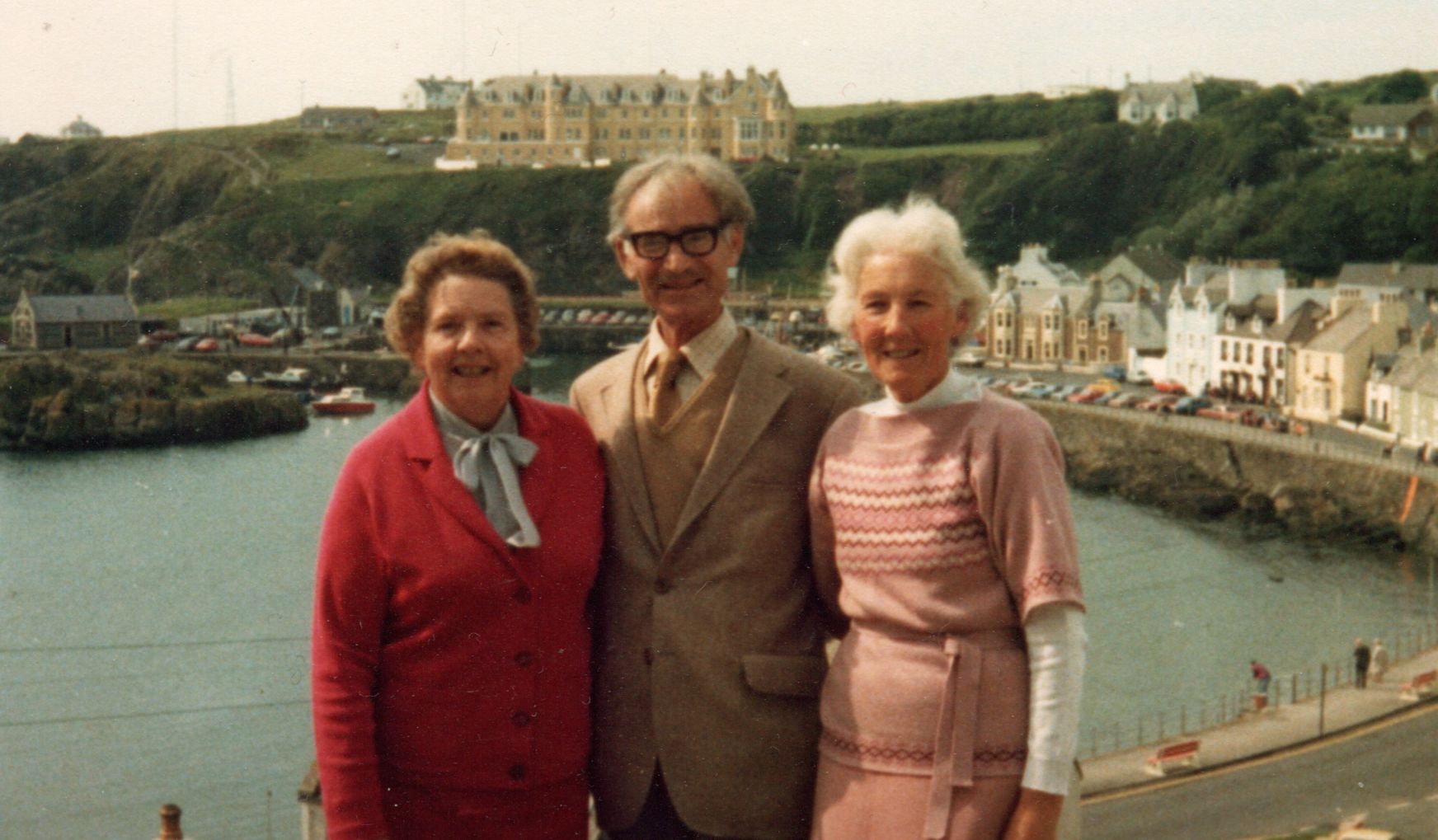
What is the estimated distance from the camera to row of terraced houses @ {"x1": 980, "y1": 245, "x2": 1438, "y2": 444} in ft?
78.2

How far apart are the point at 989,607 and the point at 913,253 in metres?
0.42

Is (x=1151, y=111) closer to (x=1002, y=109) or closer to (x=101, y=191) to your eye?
(x=1002, y=109)

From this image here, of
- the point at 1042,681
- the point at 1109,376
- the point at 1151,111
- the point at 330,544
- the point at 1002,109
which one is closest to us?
the point at 1042,681

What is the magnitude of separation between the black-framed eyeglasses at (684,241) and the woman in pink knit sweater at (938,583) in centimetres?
→ 23

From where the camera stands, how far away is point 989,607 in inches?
67.4

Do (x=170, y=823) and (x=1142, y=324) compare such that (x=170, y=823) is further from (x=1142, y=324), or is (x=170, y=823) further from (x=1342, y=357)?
(x=1142, y=324)

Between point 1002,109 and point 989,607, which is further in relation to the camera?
point 1002,109

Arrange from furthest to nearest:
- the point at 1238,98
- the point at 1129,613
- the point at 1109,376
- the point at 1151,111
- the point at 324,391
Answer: the point at 1151,111 → the point at 1238,98 → the point at 324,391 → the point at 1109,376 → the point at 1129,613

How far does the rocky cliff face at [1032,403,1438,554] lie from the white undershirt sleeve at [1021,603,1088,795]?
1939 centimetres

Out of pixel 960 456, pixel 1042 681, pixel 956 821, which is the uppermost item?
pixel 960 456

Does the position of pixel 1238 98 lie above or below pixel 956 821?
above

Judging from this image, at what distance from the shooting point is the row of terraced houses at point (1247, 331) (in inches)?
938

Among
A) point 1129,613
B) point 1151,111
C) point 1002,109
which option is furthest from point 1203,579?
point 1002,109

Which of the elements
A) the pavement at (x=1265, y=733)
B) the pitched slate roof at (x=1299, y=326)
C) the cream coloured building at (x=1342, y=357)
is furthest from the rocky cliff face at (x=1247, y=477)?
the pavement at (x=1265, y=733)
